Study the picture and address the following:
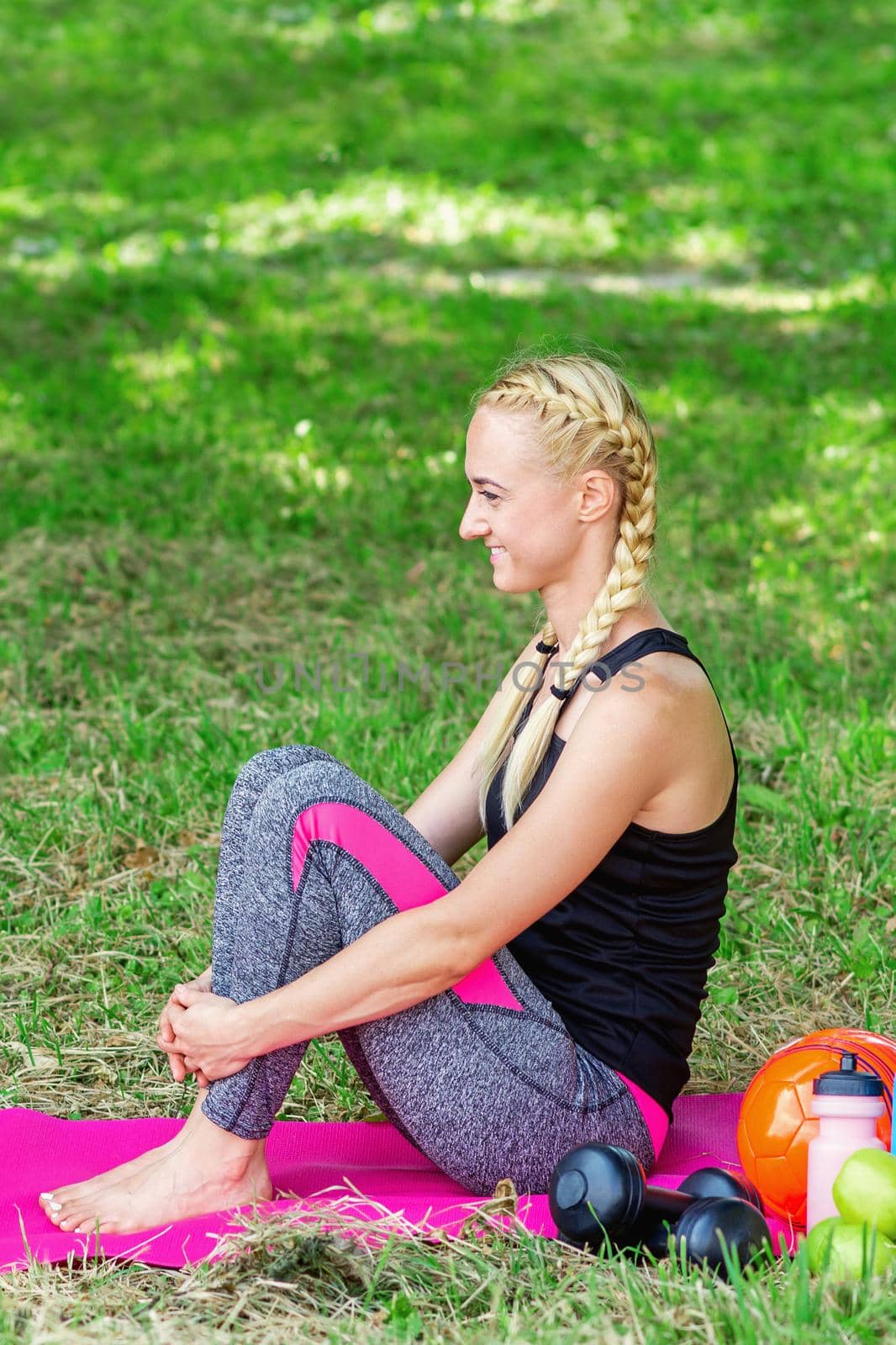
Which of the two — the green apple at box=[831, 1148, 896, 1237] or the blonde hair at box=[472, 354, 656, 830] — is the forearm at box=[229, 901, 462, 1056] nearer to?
the blonde hair at box=[472, 354, 656, 830]

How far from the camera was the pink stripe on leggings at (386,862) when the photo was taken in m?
2.61

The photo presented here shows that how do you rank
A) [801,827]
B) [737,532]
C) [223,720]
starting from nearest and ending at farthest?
[801,827], [223,720], [737,532]

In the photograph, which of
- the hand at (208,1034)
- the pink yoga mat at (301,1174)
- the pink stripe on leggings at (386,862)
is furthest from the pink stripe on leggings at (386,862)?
the pink yoga mat at (301,1174)

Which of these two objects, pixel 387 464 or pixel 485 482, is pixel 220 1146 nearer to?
pixel 485 482

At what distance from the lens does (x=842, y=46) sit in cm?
1428

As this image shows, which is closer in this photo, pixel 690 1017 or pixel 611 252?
pixel 690 1017

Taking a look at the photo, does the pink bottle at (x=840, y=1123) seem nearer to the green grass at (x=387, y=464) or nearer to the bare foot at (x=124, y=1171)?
the green grass at (x=387, y=464)

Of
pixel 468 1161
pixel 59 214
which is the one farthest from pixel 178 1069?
pixel 59 214

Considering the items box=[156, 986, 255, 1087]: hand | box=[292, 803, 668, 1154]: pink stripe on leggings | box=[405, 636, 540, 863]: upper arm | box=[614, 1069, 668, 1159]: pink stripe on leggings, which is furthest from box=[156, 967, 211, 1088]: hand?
box=[614, 1069, 668, 1159]: pink stripe on leggings

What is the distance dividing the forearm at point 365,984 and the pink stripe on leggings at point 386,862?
100 millimetres

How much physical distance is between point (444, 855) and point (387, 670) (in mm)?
2242

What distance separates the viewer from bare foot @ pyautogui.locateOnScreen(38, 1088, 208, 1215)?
271 centimetres

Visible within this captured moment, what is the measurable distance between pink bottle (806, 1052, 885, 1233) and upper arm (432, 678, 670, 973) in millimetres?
524

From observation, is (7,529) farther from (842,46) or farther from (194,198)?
(842,46)
